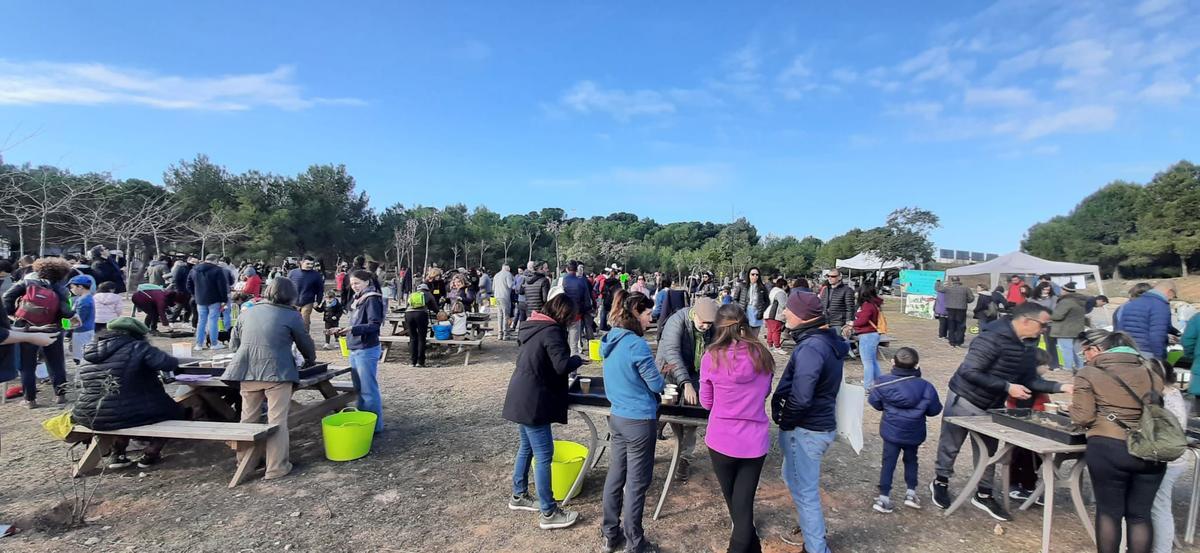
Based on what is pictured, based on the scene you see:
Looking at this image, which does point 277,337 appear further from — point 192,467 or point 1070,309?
point 1070,309

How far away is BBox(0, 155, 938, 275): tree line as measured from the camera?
67.6ft

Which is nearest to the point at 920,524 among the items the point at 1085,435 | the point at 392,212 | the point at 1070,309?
the point at 1085,435

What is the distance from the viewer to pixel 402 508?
143 inches

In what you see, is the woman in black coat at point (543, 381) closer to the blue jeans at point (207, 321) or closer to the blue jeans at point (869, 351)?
the blue jeans at point (869, 351)

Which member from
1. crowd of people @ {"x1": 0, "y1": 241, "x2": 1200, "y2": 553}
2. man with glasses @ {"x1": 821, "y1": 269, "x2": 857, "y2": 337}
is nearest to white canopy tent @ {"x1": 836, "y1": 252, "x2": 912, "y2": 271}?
man with glasses @ {"x1": 821, "y1": 269, "x2": 857, "y2": 337}

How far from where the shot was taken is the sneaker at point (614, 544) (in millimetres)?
3096

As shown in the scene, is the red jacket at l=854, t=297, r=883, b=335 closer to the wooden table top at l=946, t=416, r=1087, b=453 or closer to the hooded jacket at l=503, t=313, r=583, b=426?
the wooden table top at l=946, t=416, r=1087, b=453

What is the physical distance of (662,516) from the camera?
3.60 meters

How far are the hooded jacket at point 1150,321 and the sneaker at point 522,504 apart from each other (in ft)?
21.6

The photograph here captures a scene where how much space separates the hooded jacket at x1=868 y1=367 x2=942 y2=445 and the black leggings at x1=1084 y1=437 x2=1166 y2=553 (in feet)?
2.80

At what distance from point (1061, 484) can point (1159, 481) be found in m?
1.74

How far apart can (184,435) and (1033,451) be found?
5.67 meters

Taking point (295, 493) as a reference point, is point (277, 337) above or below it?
above

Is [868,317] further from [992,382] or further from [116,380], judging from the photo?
[116,380]
